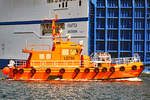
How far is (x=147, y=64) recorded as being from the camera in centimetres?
2817

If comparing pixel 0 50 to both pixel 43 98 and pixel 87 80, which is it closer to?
pixel 87 80

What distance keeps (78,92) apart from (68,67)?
17.6 ft

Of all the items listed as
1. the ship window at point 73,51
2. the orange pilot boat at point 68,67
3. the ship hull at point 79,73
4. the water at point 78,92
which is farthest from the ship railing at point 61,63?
the water at point 78,92

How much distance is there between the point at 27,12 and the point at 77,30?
7363 millimetres

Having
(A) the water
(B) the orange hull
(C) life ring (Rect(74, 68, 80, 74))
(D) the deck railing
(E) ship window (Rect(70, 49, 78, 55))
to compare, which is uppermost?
(E) ship window (Rect(70, 49, 78, 55))

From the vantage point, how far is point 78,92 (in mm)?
16734

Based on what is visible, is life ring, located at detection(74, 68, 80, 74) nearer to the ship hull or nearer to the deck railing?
the ship hull

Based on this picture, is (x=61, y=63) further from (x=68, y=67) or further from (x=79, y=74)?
(x=79, y=74)

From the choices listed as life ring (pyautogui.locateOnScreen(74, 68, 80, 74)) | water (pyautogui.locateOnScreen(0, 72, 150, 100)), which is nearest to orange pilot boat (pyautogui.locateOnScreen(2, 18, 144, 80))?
life ring (pyautogui.locateOnScreen(74, 68, 80, 74))

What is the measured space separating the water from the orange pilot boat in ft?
4.58

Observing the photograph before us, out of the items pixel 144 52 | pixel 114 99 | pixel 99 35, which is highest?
pixel 99 35

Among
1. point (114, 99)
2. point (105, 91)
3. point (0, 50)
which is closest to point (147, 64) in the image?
point (105, 91)

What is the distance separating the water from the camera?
50.1 feet

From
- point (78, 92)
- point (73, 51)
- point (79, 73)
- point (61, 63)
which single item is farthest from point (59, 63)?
point (78, 92)
